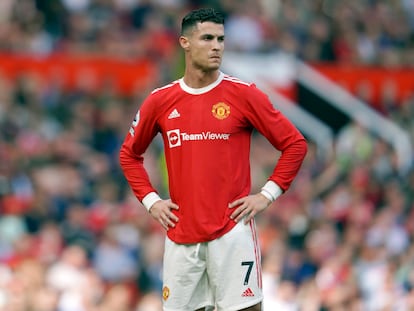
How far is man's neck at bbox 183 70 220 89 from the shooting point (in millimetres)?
8297

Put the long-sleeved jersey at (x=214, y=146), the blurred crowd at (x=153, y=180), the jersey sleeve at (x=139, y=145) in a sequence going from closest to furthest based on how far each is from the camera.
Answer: the long-sleeved jersey at (x=214, y=146) < the jersey sleeve at (x=139, y=145) < the blurred crowd at (x=153, y=180)

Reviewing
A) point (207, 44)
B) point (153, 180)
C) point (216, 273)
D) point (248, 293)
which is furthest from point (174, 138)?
point (153, 180)

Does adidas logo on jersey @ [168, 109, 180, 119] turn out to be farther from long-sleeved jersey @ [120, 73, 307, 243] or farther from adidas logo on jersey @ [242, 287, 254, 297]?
adidas logo on jersey @ [242, 287, 254, 297]

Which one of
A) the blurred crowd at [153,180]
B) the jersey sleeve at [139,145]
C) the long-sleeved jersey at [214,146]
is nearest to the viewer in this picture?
the long-sleeved jersey at [214,146]

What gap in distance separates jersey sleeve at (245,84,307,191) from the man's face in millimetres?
282

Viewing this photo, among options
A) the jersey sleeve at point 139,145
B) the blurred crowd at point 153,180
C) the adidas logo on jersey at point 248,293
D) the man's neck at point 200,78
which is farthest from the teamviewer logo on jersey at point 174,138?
the blurred crowd at point 153,180

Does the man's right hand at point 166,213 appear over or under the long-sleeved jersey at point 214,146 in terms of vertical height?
under

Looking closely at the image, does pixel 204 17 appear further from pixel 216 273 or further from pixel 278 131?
pixel 216 273

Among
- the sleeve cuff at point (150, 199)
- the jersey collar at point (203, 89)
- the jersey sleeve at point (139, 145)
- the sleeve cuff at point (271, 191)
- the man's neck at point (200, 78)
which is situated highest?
the man's neck at point (200, 78)

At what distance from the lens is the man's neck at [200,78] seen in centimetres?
830

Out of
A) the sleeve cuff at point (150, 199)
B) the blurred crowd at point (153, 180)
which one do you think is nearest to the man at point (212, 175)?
the sleeve cuff at point (150, 199)

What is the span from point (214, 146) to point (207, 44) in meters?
0.62

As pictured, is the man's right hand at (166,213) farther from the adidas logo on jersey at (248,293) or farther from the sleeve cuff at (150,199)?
the adidas logo on jersey at (248,293)

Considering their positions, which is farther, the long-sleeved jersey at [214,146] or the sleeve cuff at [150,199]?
the sleeve cuff at [150,199]
